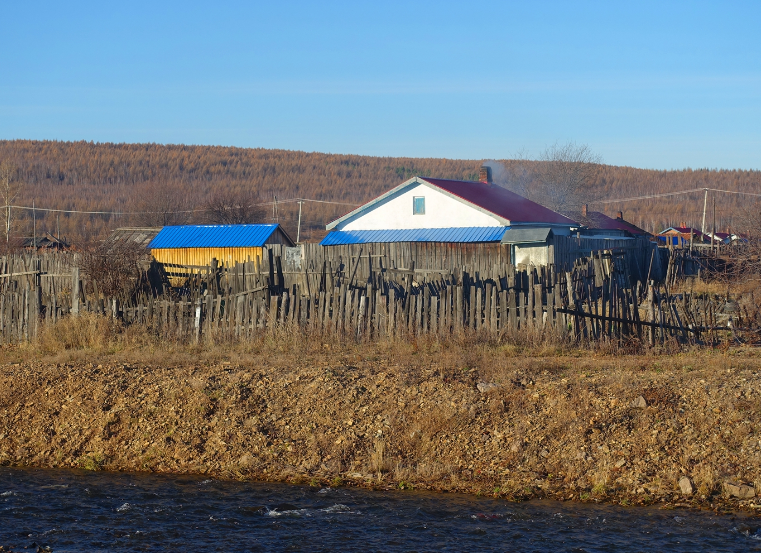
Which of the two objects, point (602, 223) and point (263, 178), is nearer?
point (602, 223)

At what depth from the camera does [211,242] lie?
31.1 meters

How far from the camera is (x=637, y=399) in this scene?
29.7 ft

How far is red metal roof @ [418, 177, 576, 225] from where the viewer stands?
94.2 feet

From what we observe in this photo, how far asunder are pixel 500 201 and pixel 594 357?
65.3 ft

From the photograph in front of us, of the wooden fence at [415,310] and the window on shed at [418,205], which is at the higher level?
the window on shed at [418,205]

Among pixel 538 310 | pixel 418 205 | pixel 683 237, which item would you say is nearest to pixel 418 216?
pixel 418 205

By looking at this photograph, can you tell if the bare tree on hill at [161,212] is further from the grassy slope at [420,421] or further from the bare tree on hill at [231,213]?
the grassy slope at [420,421]

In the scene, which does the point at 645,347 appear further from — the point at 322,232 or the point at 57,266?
the point at 322,232

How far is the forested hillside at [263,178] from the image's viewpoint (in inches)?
4074

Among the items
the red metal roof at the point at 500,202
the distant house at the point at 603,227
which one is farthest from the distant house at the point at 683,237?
the red metal roof at the point at 500,202

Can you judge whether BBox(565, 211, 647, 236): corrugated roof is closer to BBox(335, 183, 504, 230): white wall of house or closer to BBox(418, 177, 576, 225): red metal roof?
BBox(418, 177, 576, 225): red metal roof

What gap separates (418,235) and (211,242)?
838 centimetres

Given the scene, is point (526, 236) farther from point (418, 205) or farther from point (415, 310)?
point (415, 310)

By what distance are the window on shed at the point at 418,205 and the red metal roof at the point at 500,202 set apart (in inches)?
29.5
